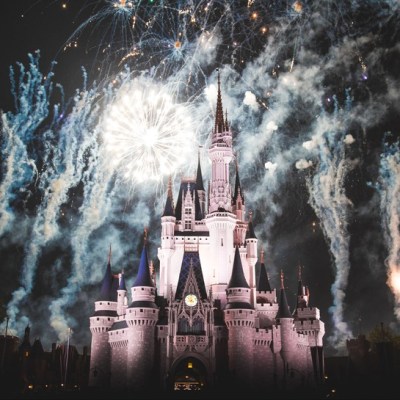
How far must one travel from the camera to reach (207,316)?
7831 cm

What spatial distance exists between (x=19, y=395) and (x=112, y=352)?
684 inches

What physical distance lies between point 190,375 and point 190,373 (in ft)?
8.17

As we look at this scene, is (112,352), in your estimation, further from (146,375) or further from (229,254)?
(229,254)

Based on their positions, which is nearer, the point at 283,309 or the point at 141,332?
the point at 141,332

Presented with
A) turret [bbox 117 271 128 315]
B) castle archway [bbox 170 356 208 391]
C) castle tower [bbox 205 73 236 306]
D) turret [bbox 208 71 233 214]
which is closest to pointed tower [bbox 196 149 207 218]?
castle tower [bbox 205 73 236 306]

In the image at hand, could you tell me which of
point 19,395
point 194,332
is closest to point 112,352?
point 194,332

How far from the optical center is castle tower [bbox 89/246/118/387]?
81.4 meters

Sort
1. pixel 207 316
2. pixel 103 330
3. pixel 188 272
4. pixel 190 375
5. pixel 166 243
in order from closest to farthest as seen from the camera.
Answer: pixel 207 316 → pixel 188 272 → pixel 103 330 → pixel 166 243 → pixel 190 375

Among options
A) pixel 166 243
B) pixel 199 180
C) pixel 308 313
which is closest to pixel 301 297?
pixel 308 313

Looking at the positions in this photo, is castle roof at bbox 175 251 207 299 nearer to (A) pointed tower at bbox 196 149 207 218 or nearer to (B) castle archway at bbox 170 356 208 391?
(A) pointed tower at bbox 196 149 207 218

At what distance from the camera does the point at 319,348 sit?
284ft

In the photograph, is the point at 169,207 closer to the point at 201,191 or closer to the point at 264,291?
the point at 201,191

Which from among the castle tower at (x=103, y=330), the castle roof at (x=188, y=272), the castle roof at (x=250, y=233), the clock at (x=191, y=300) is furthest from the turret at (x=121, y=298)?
the castle roof at (x=250, y=233)

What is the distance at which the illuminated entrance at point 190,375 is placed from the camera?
254 ft
